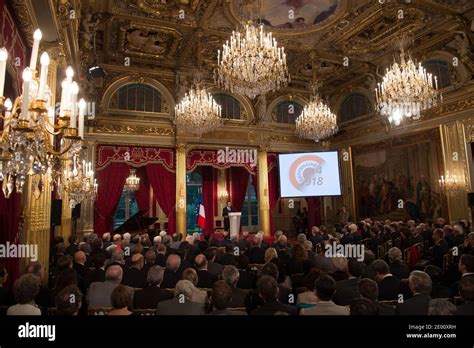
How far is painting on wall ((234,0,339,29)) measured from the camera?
319 inches

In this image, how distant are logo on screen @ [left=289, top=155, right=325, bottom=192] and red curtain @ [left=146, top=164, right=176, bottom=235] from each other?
4.49m

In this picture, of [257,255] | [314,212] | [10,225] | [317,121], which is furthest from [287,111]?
[10,225]

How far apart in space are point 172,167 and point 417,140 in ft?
28.1

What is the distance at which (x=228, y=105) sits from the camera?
13062 millimetres

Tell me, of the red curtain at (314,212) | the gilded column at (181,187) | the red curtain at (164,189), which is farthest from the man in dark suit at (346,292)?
the red curtain at (314,212)

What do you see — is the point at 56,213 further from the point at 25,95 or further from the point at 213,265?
the point at 25,95

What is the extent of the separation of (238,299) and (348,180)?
428 inches

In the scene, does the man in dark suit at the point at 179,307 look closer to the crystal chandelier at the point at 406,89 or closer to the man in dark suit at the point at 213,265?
the man in dark suit at the point at 213,265

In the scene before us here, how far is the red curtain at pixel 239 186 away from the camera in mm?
15266

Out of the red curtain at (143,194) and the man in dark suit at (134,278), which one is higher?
the red curtain at (143,194)

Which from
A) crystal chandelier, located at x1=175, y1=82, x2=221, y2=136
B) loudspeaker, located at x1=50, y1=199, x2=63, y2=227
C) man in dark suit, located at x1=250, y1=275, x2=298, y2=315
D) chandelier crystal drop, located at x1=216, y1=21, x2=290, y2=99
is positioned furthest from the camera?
crystal chandelier, located at x1=175, y1=82, x2=221, y2=136

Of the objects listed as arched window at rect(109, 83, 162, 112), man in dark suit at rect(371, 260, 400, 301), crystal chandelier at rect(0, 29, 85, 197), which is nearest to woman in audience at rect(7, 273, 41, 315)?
crystal chandelier at rect(0, 29, 85, 197)

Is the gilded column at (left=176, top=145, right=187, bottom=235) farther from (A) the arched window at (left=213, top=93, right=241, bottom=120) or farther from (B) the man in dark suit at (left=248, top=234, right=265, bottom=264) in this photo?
(B) the man in dark suit at (left=248, top=234, right=265, bottom=264)

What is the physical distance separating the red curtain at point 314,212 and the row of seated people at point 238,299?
1067 centimetres
